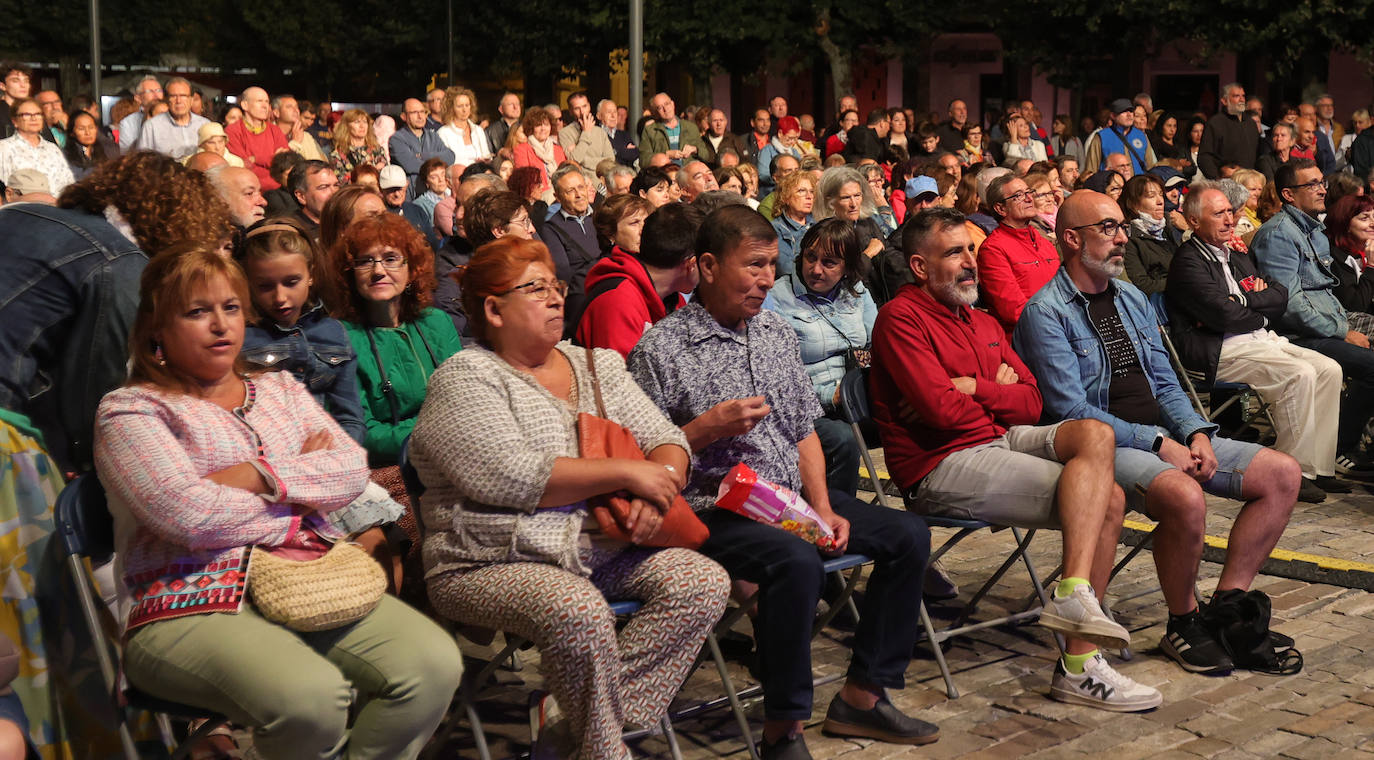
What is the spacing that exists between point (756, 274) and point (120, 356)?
1.90 meters

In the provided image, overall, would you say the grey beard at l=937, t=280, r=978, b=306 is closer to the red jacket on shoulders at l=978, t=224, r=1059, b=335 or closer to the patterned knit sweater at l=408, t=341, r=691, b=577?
the patterned knit sweater at l=408, t=341, r=691, b=577

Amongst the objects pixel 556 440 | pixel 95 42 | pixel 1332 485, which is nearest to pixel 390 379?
pixel 556 440

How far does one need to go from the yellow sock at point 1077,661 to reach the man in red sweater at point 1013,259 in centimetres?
305

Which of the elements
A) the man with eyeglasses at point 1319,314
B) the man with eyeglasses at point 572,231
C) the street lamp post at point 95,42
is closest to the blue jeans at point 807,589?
the man with eyeglasses at point 572,231

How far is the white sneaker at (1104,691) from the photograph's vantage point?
4958mm

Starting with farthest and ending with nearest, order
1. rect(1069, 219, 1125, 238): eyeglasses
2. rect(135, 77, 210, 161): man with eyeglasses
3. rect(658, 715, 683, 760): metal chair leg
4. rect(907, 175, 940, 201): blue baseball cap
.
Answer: rect(135, 77, 210, 161): man with eyeglasses → rect(907, 175, 940, 201): blue baseball cap → rect(1069, 219, 1125, 238): eyeglasses → rect(658, 715, 683, 760): metal chair leg

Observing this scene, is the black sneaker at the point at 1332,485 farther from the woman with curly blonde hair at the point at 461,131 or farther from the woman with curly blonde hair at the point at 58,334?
the woman with curly blonde hair at the point at 461,131

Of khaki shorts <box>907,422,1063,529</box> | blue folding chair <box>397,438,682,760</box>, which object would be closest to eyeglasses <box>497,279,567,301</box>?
blue folding chair <box>397,438,682,760</box>

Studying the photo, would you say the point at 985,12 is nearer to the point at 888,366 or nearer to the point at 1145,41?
the point at 1145,41

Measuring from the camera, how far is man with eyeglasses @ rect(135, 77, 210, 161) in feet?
43.7

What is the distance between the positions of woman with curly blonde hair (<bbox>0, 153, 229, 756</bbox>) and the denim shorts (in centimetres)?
314

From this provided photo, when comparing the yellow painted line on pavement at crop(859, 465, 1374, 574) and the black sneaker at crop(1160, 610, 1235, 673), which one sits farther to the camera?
the yellow painted line on pavement at crop(859, 465, 1374, 574)

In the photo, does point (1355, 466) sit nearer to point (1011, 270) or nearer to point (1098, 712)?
point (1011, 270)

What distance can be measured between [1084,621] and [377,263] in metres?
2.58
